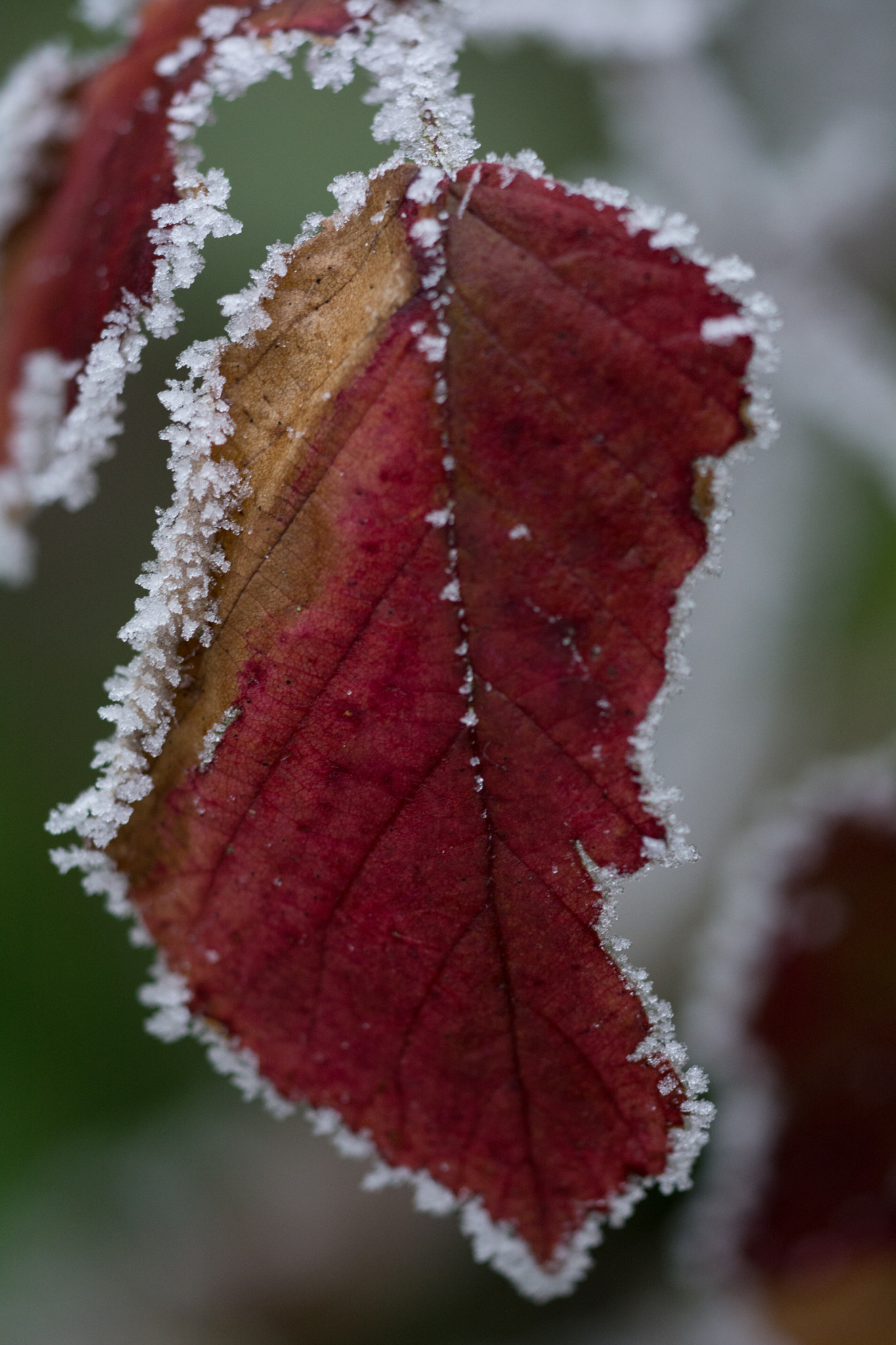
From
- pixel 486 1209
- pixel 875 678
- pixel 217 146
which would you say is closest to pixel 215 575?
pixel 486 1209

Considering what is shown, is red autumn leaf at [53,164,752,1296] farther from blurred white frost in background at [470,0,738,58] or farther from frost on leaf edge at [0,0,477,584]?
blurred white frost in background at [470,0,738,58]

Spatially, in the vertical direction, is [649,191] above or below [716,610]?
above

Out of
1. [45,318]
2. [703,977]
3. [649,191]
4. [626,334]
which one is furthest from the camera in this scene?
[649,191]

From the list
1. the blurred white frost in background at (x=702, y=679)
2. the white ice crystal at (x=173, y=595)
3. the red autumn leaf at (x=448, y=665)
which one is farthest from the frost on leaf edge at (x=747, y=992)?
the white ice crystal at (x=173, y=595)

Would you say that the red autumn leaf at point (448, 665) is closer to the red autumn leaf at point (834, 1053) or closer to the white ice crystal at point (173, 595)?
the white ice crystal at point (173, 595)

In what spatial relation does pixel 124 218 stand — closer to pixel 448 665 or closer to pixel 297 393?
pixel 297 393

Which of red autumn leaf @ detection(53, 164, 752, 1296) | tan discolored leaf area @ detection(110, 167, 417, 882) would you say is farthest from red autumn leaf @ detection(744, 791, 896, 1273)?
tan discolored leaf area @ detection(110, 167, 417, 882)

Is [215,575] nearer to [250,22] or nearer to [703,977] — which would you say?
[250,22]
